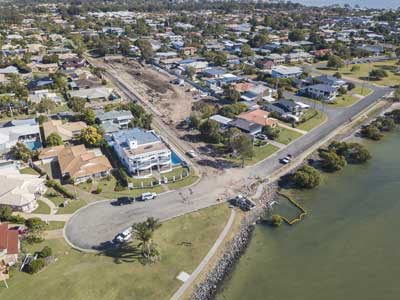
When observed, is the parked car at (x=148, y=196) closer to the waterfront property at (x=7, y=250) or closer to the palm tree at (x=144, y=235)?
the palm tree at (x=144, y=235)

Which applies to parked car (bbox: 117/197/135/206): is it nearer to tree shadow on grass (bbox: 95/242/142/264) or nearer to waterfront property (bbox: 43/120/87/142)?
tree shadow on grass (bbox: 95/242/142/264)

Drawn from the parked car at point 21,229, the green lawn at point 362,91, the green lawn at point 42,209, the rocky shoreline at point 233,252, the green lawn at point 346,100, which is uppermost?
the green lawn at point 362,91

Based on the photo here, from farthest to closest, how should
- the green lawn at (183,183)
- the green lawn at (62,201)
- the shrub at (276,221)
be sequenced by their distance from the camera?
the green lawn at (183,183) → the green lawn at (62,201) → the shrub at (276,221)

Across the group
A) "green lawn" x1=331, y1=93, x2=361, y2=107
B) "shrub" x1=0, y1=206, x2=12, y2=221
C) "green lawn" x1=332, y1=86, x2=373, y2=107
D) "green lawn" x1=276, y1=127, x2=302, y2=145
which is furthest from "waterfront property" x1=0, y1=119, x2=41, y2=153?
"green lawn" x1=332, y1=86, x2=373, y2=107

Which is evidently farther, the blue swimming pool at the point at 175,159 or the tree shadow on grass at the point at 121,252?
the blue swimming pool at the point at 175,159

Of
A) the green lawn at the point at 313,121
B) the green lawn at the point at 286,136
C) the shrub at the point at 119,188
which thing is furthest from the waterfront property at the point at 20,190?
the green lawn at the point at 313,121
